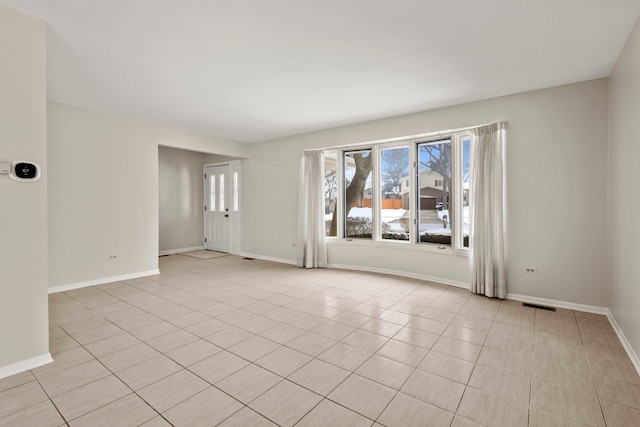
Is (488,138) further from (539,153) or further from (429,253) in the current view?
(429,253)

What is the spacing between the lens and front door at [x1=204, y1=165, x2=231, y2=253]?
7672 millimetres

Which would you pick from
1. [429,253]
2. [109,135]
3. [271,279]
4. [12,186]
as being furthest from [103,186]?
[429,253]

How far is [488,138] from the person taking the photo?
408 centimetres

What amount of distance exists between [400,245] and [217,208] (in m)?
4.99

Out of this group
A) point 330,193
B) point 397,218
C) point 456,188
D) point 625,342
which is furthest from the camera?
point 330,193

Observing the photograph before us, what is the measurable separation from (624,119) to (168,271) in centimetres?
668

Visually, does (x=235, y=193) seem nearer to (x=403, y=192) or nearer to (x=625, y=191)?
(x=403, y=192)

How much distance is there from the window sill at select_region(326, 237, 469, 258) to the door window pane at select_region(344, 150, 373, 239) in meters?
0.16

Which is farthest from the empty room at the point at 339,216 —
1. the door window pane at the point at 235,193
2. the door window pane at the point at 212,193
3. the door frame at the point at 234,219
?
the door window pane at the point at 212,193

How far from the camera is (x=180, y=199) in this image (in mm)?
7789

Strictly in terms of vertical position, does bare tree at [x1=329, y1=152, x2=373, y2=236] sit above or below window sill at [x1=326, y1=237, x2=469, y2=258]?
above

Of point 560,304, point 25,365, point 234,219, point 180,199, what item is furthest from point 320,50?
point 180,199

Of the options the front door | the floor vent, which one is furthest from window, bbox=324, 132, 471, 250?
the front door

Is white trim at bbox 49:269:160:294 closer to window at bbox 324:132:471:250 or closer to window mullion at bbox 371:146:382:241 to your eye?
window at bbox 324:132:471:250
